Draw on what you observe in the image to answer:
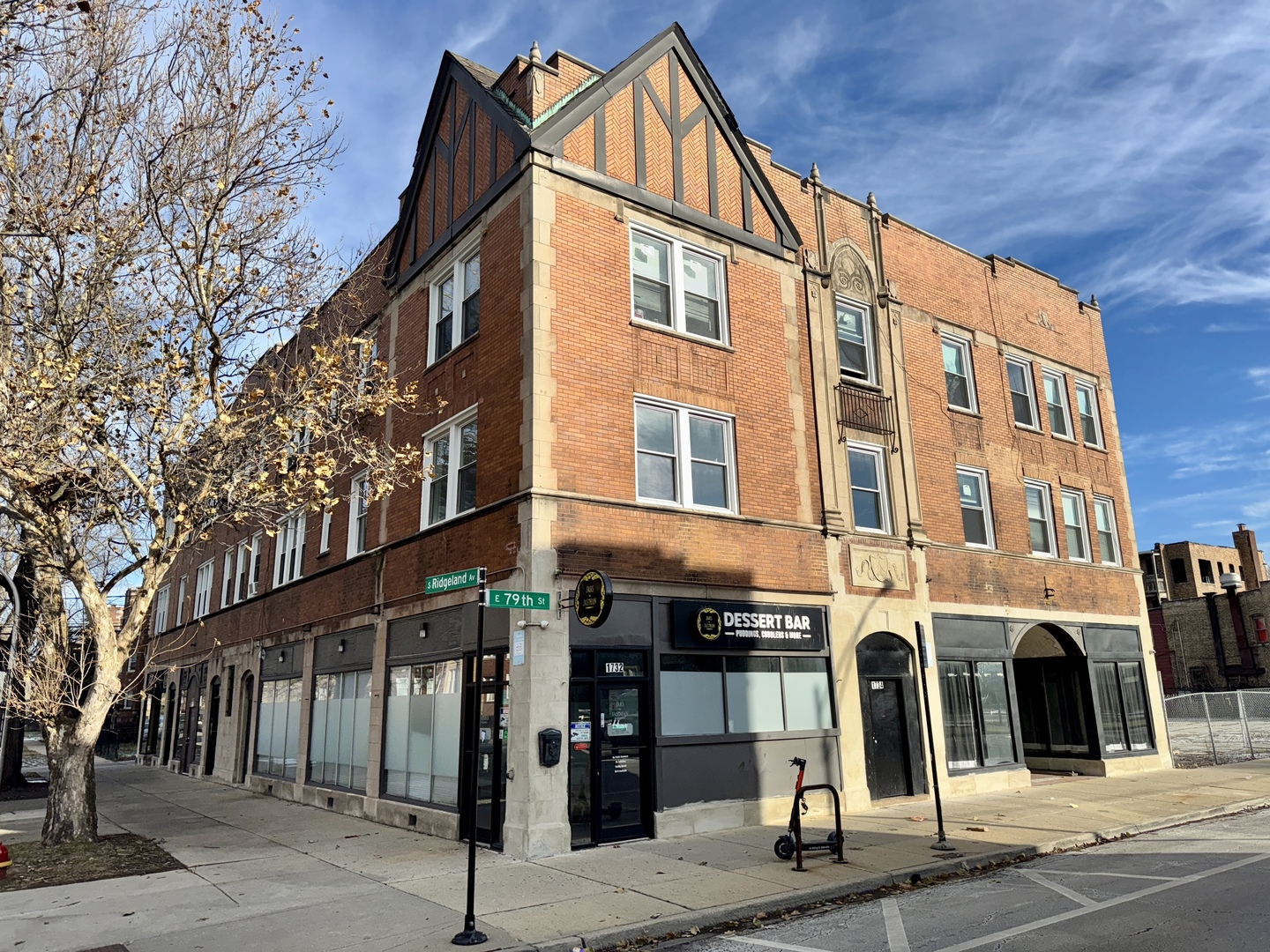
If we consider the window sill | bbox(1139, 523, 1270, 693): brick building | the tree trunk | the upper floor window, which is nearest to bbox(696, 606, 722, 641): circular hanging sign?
the window sill

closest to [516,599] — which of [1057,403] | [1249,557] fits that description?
[1057,403]

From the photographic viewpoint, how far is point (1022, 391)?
73.4ft

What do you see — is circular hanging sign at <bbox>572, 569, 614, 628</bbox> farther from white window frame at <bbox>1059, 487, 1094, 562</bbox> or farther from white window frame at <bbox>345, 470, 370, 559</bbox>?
white window frame at <bbox>1059, 487, 1094, 562</bbox>

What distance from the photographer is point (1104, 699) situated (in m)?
21.1

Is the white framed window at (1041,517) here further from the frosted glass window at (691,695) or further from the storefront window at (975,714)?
the frosted glass window at (691,695)

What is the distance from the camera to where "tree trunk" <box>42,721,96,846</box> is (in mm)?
12828

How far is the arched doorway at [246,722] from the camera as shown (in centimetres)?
2400

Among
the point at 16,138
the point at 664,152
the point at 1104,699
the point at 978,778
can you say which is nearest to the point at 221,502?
the point at 16,138

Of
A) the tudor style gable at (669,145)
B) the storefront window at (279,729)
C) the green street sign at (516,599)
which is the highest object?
the tudor style gable at (669,145)

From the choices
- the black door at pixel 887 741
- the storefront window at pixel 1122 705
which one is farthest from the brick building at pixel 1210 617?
the black door at pixel 887 741

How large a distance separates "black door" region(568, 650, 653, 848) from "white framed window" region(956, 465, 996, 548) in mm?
10032

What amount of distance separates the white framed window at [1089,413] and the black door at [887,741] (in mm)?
11149

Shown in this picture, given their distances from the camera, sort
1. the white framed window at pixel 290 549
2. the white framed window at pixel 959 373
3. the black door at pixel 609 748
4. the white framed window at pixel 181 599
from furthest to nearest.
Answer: the white framed window at pixel 181 599 → the white framed window at pixel 290 549 → the white framed window at pixel 959 373 → the black door at pixel 609 748

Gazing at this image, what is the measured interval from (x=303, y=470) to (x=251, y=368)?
2.62m
